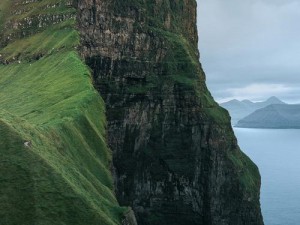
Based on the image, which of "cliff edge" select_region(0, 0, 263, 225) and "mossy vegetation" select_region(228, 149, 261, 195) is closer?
"cliff edge" select_region(0, 0, 263, 225)

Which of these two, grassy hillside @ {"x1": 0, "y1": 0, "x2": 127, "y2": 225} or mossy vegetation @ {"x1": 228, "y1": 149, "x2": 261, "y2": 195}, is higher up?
grassy hillside @ {"x1": 0, "y1": 0, "x2": 127, "y2": 225}

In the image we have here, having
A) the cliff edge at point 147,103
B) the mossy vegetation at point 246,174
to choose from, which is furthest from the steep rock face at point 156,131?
the mossy vegetation at point 246,174

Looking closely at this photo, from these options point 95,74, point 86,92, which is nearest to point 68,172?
point 86,92

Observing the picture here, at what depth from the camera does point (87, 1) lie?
122312 mm

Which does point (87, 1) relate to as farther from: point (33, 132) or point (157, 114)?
point (33, 132)

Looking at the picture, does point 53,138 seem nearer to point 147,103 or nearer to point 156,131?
point 147,103

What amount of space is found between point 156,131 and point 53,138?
71718 mm

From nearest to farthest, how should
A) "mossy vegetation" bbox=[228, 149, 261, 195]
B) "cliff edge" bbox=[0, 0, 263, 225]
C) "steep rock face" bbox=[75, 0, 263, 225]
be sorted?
1. "cliff edge" bbox=[0, 0, 263, 225]
2. "steep rock face" bbox=[75, 0, 263, 225]
3. "mossy vegetation" bbox=[228, 149, 261, 195]

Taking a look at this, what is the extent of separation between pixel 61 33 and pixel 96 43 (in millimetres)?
11463

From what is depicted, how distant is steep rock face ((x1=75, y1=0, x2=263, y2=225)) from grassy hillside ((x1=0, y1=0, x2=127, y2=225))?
12530 mm

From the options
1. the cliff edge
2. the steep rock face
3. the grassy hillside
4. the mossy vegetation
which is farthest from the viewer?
the mossy vegetation

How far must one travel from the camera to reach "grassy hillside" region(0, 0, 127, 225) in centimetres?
3888

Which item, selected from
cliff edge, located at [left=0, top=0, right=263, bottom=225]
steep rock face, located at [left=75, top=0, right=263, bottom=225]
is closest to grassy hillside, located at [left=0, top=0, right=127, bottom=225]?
cliff edge, located at [left=0, top=0, right=263, bottom=225]

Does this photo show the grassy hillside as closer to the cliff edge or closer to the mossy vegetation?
the cliff edge
